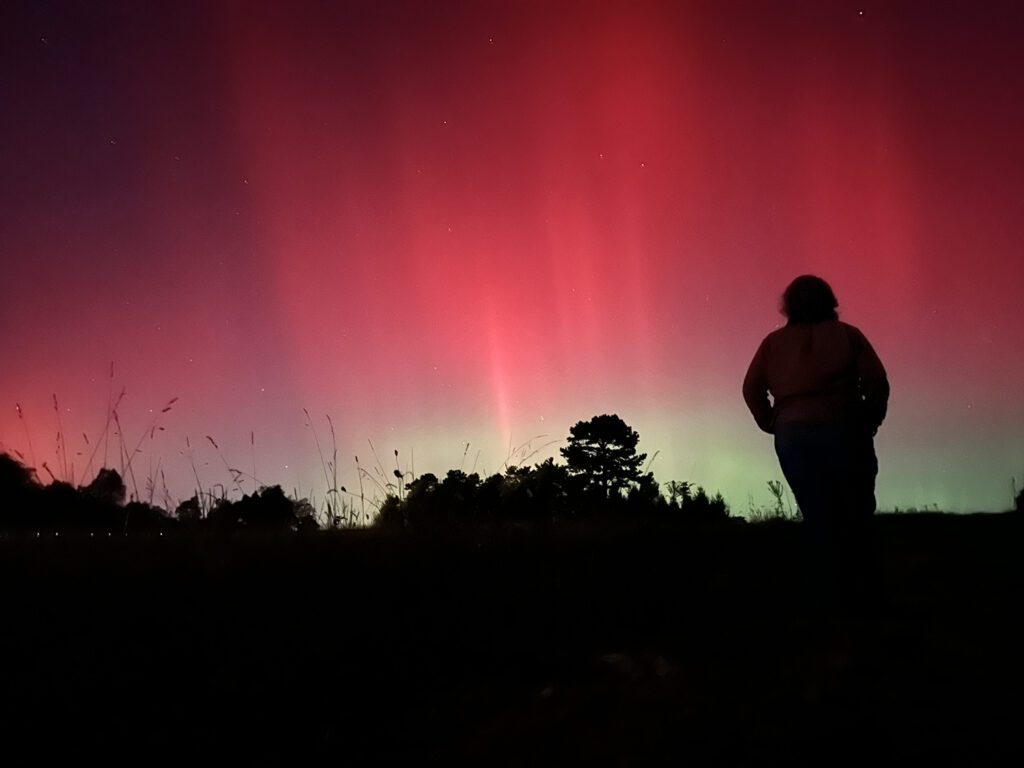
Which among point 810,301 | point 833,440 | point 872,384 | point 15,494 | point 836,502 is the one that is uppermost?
point 15,494

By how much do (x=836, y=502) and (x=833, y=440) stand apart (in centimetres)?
37

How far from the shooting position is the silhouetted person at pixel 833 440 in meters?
5.44

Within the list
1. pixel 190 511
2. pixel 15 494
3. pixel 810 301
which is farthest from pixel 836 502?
pixel 15 494

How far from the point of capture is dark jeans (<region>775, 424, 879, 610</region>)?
5410mm

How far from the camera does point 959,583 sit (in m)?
6.52

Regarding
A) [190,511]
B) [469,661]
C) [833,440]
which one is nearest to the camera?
[469,661]

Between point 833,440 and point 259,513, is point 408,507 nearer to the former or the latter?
point 259,513

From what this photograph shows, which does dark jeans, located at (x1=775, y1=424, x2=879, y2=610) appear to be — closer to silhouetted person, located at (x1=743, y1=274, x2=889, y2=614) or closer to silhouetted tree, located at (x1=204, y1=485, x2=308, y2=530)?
silhouetted person, located at (x1=743, y1=274, x2=889, y2=614)

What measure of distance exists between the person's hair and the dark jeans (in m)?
0.72

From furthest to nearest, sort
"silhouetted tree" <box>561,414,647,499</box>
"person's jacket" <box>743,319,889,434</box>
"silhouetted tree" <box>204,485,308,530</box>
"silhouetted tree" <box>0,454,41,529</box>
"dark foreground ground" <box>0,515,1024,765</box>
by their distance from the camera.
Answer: "silhouetted tree" <box>561,414,647,499</box>, "silhouetted tree" <box>0,454,41,529</box>, "silhouetted tree" <box>204,485,308,530</box>, "person's jacket" <box>743,319,889,434</box>, "dark foreground ground" <box>0,515,1024,765</box>

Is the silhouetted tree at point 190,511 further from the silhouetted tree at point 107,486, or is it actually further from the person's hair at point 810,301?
the person's hair at point 810,301

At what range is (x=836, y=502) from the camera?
5.50 m

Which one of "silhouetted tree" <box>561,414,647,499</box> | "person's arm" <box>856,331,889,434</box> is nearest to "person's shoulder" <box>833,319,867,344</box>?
"person's arm" <box>856,331,889,434</box>

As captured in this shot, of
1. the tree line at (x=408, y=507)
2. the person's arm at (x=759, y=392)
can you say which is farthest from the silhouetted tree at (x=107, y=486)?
the person's arm at (x=759, y=392)
